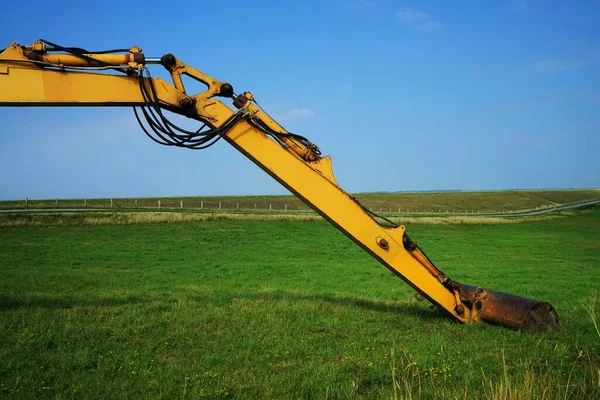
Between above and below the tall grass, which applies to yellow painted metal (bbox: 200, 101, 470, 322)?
above

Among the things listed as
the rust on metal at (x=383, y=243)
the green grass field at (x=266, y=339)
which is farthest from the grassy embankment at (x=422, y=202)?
the rust on metal at (x=383, y=243)

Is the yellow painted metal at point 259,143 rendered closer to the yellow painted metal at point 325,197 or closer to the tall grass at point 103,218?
the yellow painted metal at point 325,197

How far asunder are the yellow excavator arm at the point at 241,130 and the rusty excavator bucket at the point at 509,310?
2 cm

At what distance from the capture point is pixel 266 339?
8.78m

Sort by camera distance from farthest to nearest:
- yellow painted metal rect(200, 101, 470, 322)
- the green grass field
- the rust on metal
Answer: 1. the rust on metal
2. yellow painted metal rect(200, 101, 470, 322)
3. the green grass field

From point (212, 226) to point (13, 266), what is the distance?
69.2ft

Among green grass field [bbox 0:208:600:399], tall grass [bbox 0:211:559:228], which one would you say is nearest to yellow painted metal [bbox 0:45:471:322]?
green grass field [bbox 0:208:600:399]

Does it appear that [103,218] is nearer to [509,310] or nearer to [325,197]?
[325,197]

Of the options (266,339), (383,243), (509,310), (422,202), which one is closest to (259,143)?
(383,243)

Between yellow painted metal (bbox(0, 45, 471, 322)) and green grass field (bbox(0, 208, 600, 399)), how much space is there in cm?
123

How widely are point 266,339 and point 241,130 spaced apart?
3.39 metres

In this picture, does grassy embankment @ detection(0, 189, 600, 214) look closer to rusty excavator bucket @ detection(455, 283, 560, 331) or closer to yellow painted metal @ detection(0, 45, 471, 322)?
rusty excavator bucket @ detection(455, 283, 560, 331)

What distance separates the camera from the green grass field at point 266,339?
21.2ft

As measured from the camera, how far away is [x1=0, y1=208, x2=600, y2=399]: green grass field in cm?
647
